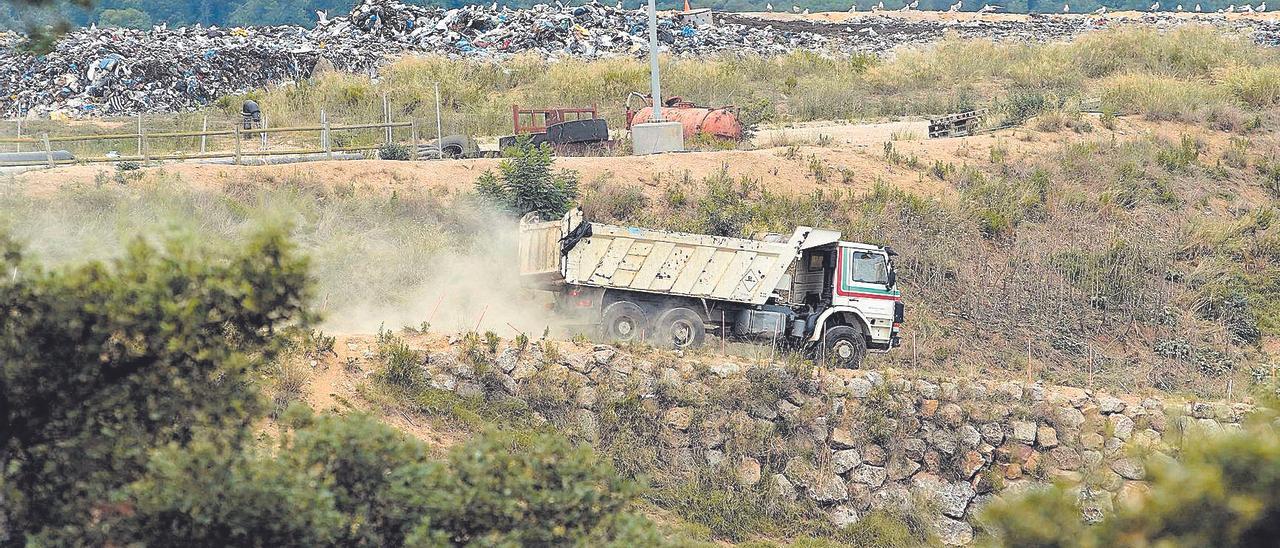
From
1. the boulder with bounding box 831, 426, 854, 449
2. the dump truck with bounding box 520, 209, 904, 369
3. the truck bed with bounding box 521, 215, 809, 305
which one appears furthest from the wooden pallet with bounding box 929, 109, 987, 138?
the boulder with bounding box 831, 426, 854, 449

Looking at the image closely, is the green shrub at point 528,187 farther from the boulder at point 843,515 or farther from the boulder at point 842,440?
the boulder at point 843,515

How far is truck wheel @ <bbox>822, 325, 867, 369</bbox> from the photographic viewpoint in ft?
74.8

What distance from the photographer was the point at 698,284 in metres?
22.5

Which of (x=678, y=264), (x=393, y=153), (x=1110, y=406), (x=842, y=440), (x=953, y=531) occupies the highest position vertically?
(x=393, y=153)

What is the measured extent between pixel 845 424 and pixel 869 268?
2940 mm

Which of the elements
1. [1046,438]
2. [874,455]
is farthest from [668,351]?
[1046,438]

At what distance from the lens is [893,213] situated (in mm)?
31422

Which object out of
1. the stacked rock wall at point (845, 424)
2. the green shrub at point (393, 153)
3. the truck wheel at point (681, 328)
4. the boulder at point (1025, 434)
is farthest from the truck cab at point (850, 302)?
the green shrub at point (393, 153)

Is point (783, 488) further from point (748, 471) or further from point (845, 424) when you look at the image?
point (845, 424)

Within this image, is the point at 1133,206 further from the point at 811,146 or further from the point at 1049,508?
the point at 1049,508

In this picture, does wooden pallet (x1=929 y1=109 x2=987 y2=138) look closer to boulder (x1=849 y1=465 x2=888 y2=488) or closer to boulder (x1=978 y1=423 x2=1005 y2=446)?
boulder (x1=978 y1=423 x2=1005 y2=446)

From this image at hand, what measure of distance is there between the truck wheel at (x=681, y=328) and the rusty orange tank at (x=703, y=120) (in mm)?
13741

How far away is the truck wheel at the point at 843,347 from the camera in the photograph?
74.8ft

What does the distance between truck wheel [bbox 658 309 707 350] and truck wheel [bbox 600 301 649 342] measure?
303 millimetres
